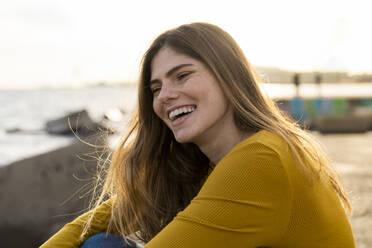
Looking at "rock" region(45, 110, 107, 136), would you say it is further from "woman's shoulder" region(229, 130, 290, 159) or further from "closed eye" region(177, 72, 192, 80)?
"woman's shoulder" region(229, 130, 290, 159)

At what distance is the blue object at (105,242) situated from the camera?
2.02 meters

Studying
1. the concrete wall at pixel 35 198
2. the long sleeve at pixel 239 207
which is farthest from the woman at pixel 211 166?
the concrete wall at pixel 35 198

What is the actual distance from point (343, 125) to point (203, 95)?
1169cm

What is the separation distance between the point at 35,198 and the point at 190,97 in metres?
2.74

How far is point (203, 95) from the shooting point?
1752 mm

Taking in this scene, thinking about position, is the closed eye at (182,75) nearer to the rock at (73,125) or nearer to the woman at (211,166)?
the woman at (211,166)

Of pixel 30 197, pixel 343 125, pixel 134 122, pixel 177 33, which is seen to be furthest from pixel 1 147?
pixel 343 125

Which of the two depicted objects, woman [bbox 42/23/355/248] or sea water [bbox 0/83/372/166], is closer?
woman [bbox 42/23/355/248]

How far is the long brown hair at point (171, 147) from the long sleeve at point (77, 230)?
0.06m

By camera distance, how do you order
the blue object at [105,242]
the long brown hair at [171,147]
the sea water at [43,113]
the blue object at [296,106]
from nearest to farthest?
the long brown hair at [171,147]
the blue object at [105,242]
the sea water at [43,113]
the blue object at [296,106]

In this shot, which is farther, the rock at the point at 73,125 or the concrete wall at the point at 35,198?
the rock at the point at 73,125

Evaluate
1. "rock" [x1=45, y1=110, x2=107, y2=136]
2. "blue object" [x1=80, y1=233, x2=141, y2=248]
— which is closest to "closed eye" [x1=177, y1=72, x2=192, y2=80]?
"blue object" [x1=80, y1=233, x2=141, y2=248]

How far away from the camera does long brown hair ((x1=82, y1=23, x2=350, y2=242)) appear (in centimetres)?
175


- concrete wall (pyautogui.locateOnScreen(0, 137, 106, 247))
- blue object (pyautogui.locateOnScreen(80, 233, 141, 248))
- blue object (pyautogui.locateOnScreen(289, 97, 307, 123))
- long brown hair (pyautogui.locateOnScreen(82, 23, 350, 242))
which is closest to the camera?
long brown hair (pyautogui.locateOnScreen(82, 23, 350, 242))
